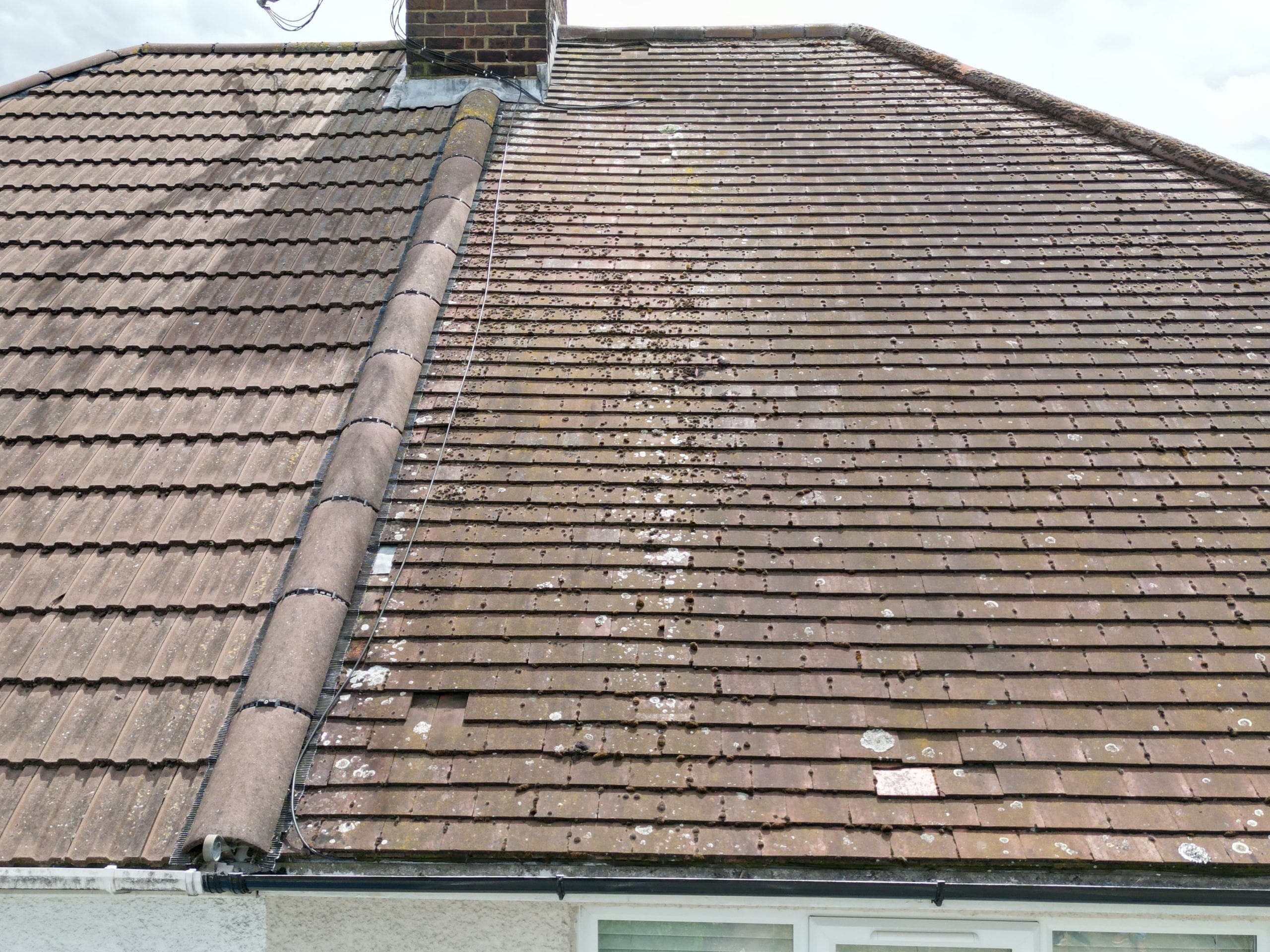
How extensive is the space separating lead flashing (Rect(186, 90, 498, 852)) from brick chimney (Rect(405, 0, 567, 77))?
6.77 ft

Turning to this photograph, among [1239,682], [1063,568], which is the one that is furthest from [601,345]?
[1239,682]

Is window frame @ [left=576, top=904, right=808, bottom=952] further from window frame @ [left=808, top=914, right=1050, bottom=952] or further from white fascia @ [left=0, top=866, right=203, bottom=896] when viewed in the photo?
white fascia @ [left=0, top=866, right=203, bottom=896]

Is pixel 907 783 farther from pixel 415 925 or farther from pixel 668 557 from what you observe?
pixel 415 925

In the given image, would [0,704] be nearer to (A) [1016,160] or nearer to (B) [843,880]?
(B) [843,880]

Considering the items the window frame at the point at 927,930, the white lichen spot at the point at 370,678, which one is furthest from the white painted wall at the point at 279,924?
the window frame at the point at 927,930

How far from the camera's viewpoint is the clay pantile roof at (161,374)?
12.0 ft

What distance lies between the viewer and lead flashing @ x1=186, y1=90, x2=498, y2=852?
3.36 meters

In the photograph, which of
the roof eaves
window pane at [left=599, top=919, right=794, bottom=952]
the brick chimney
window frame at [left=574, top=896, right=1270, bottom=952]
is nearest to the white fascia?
window frame at [left=574, top=896, right=1270, bottom=952]

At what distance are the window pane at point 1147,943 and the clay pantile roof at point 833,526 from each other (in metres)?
0.61

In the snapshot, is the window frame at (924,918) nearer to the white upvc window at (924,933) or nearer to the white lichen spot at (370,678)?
the white upvc window at (924,933)

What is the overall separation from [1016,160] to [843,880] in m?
5.78

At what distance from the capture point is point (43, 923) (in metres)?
3.50

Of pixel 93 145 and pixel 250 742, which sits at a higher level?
pixel 93 145

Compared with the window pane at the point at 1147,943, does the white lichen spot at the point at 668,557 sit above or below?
above
